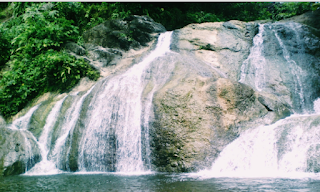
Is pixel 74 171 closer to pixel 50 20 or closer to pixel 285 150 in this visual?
pixel 285 150

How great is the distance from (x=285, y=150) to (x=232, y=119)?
166cm

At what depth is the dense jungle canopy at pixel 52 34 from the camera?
37.5 ft

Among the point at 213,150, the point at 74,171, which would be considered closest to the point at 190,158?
the point at 213,150

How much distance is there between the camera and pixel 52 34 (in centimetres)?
1245

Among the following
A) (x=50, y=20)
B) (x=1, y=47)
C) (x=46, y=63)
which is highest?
(x=50, y=20)

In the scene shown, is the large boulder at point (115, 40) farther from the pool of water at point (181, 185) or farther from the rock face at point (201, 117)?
the pool of water at point (181, 185)

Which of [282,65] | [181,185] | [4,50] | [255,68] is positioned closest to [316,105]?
[282,65]

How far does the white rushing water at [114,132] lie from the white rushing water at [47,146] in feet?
3.52

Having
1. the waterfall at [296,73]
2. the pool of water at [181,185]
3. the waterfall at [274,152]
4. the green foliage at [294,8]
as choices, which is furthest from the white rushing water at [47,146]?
the green foliage at [294,8]

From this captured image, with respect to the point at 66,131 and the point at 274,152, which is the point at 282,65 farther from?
the point at 66,131

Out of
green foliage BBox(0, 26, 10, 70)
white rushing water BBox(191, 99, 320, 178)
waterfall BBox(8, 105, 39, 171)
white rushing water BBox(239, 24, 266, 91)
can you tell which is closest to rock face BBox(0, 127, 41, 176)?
waterfall BBox(8, 105, 39, 171)

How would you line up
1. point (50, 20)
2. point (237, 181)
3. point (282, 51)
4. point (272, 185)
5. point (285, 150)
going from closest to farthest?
point (272, 185)
point (237, 181)
point (285, 150)
point (282, 51)
point (50, 20)

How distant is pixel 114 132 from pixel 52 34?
23.9 feet

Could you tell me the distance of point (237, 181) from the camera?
16.5ft
